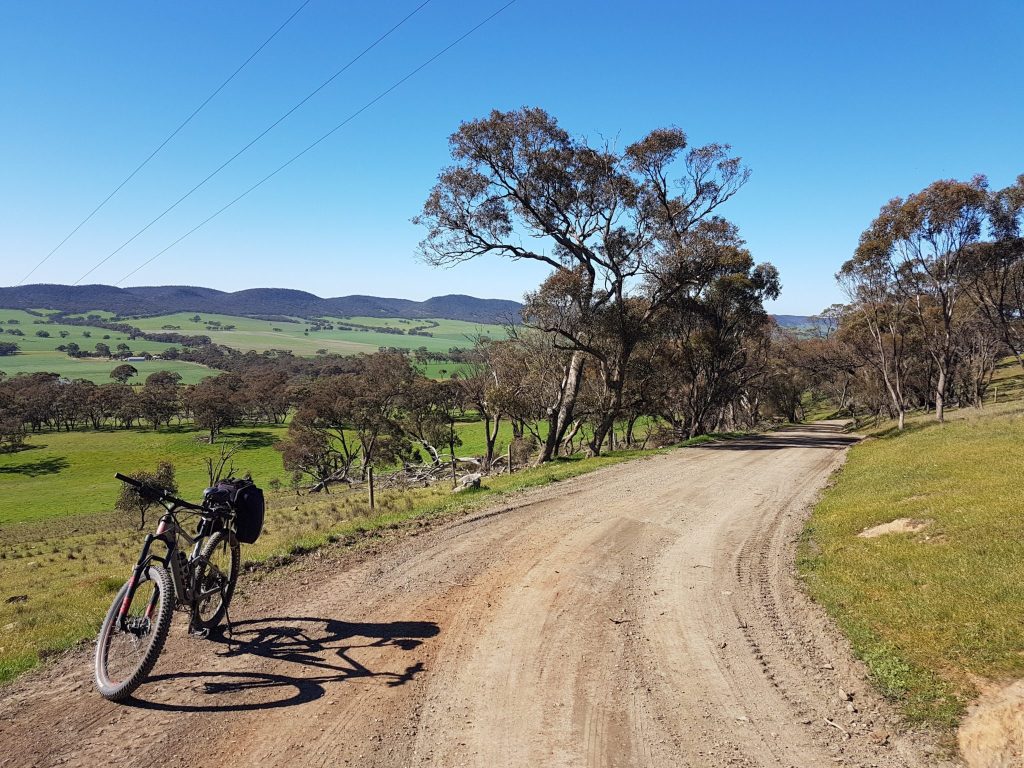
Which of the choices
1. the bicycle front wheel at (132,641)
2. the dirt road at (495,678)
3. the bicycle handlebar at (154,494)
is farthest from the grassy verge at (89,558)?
the bicycle handlebar at (154,494)

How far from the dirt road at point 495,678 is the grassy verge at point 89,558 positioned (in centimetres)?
94

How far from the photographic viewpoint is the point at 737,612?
6422mm

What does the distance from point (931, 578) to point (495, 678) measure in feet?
17.8

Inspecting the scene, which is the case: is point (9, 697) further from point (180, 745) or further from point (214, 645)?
point (180, 745)

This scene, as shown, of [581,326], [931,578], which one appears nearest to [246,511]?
[931,578]

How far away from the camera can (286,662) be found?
16.9 ft

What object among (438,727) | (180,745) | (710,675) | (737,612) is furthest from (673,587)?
(180,745)

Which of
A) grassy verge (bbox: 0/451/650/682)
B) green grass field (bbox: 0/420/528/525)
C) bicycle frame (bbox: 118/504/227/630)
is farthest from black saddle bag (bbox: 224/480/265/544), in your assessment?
green grass field (bbox: 0/420/528/525)

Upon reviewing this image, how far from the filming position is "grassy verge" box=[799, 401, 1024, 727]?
4.77m

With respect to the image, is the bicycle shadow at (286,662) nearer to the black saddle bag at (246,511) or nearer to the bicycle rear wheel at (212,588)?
the bicycle rear wheel at (212,588)

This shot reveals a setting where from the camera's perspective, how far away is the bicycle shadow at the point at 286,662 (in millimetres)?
4562

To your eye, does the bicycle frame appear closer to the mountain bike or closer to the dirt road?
the mountain bike

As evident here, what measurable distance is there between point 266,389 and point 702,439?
8408 centimetres

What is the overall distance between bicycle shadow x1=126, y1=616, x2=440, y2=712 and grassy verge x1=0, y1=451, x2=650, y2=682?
173 cm
